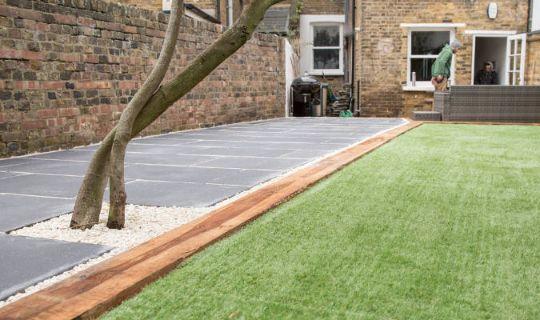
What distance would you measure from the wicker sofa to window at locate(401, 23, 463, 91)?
12.4 ft

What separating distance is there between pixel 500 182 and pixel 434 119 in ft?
25.5

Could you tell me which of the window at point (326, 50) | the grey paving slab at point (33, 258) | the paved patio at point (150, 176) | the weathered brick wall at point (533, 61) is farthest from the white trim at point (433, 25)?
the grey paving slab at point (33, 258)

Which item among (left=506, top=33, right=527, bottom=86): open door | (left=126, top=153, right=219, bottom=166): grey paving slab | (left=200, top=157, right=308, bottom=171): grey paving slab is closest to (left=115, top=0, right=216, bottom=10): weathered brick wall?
(left=506, top=33, right=527, bottom=86): open door

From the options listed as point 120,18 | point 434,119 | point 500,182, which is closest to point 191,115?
point 120,18

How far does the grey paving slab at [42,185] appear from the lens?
4.38 meters

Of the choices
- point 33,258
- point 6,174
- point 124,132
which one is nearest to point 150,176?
point 6,174

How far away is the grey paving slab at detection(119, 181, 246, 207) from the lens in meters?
3.97

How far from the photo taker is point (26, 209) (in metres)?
3.77

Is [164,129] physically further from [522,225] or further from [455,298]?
[455,298]

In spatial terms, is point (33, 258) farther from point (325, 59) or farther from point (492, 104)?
point (325, 59)

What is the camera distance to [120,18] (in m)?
8.27

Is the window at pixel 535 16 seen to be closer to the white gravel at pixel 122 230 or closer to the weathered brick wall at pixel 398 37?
the weathered brick wall at pixel 398 37

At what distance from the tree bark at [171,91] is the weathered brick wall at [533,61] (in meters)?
12.5

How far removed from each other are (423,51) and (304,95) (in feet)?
12.7
